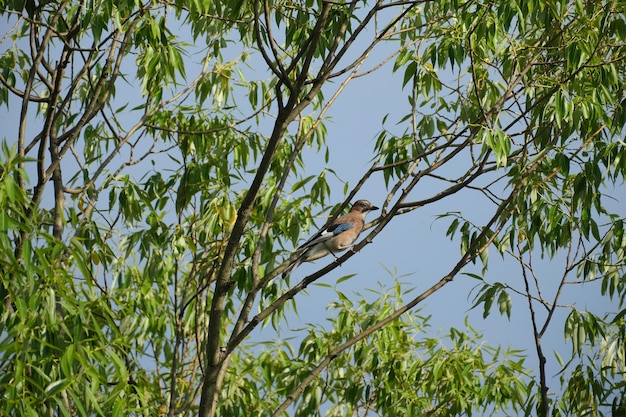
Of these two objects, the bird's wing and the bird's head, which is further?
the bird's head

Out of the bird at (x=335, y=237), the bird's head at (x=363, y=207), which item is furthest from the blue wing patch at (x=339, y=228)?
the bird's head at (x=363, y=207)

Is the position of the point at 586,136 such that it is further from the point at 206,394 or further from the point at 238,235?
the point at 206,394

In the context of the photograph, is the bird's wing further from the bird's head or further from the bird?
the bird's head

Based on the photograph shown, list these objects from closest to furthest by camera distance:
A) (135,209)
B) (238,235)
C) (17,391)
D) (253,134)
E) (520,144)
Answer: (17,391) < (238,235) < (520,144) < (135,209) < (253,134)

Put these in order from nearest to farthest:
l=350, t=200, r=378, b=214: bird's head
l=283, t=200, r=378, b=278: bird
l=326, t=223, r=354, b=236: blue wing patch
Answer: l=283, t=200, r=378, b=278: bird < l=326, t=223, r=354, b=236: blue wing patch < l=350, t=200, r=378, b=214: bird's head

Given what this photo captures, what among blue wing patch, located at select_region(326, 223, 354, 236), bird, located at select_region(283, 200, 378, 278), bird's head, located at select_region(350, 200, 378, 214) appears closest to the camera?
bird, located at select_region(283, 200, 378, 278)

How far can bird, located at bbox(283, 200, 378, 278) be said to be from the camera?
541 cm

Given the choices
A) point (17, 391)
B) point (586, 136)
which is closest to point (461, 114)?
point (586, 136)

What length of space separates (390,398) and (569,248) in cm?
158

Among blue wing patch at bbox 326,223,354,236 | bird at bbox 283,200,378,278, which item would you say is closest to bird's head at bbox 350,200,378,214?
bird at bbox 283,200,378,278

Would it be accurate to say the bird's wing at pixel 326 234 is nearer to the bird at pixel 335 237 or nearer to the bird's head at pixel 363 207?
the bird at pixel 335 237

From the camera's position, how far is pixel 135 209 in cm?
606

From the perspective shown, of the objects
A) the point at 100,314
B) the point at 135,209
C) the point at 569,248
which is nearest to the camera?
the point at 100,314

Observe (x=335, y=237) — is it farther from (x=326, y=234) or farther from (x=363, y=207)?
(x=363, y=207)
